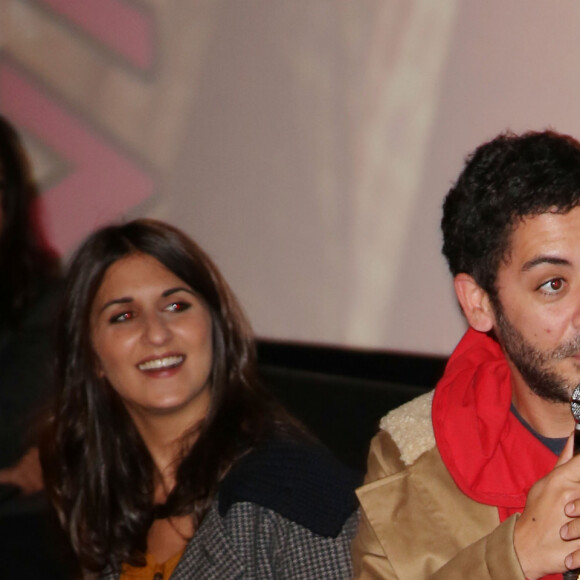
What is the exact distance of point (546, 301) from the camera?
4.89ft

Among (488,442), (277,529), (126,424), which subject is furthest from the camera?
(126,424)

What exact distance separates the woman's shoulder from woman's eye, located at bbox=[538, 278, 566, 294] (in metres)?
0.60

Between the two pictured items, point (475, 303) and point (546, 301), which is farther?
point (475, 303)

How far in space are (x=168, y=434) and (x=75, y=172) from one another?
126cm

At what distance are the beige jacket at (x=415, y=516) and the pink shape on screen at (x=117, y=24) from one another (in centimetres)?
162

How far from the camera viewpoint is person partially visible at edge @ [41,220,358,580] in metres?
1.94

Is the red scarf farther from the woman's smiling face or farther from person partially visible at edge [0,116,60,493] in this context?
person partially visible at edge [0,116,60,493]

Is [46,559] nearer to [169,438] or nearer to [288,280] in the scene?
[169,438]

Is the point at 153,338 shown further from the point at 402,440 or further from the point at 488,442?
the point at 488,442

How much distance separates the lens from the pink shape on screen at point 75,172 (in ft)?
10.2

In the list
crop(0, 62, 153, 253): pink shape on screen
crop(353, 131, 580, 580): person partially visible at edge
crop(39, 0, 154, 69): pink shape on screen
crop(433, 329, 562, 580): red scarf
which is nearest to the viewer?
crop(353, 131, 580, 580): person partially visible at edge

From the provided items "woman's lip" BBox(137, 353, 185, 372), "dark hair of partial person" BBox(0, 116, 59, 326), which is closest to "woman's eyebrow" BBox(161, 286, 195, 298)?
"woman's lip" BBox(137, 353, 185, 372)

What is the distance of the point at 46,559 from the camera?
244 centimetres

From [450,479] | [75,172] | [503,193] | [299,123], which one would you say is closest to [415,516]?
[450,479]
